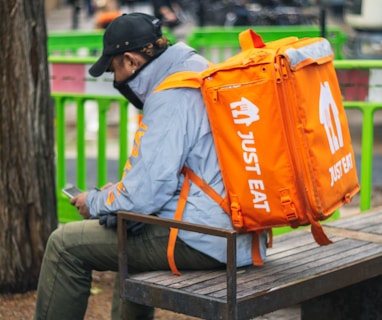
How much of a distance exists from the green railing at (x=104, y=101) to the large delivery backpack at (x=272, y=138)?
7.89 ft

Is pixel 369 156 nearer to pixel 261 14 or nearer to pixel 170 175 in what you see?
pixel 170 175

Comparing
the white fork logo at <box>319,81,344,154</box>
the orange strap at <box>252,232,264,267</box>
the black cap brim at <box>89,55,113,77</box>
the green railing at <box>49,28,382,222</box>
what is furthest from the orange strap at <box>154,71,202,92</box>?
the green railing at <box>49,28,382,222</box>

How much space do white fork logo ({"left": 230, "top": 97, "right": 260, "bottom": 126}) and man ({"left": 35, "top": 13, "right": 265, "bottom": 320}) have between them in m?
0.19

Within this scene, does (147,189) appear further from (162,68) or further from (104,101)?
(104,101)

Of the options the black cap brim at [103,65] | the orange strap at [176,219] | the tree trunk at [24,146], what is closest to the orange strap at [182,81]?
the black cap brim at [103,65]

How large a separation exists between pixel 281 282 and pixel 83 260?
0.82 m

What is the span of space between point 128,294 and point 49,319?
0.43m

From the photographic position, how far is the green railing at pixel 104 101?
21.8 ft

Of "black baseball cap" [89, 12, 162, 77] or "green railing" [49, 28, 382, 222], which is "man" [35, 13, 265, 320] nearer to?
"black baseball cap" [89, 12, 162, 77]

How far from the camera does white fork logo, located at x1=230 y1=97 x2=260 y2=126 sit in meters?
4.08

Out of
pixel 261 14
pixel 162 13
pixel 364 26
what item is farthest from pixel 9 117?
pixel 261 14

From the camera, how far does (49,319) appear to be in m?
4.52

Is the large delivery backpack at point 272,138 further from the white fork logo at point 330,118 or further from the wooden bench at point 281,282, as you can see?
the wooden bench at point 281,282

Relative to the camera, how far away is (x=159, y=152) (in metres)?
4.22
